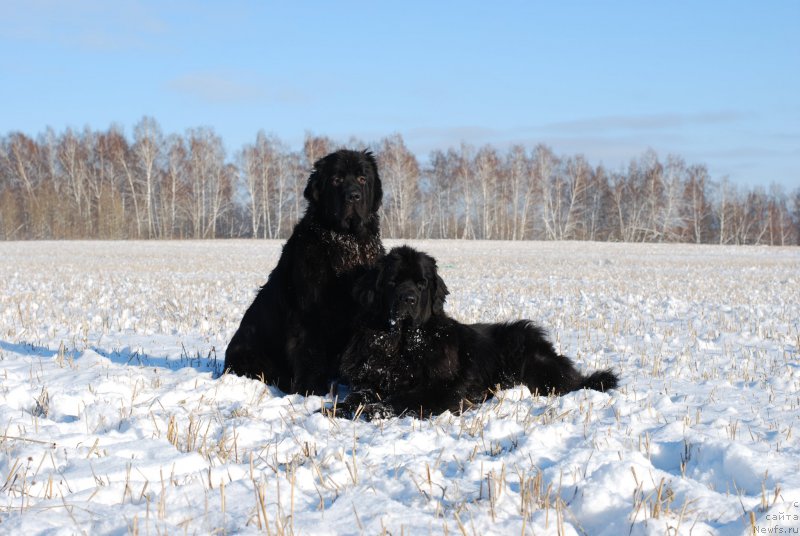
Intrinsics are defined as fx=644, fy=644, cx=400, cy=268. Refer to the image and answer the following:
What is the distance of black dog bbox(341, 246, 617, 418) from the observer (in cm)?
403

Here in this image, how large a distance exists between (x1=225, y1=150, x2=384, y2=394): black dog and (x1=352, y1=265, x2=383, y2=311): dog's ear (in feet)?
1.34

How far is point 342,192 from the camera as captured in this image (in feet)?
15.9

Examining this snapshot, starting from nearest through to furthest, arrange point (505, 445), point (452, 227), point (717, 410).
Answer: point (505, 445) → point (717, 410) → point (452, 227)

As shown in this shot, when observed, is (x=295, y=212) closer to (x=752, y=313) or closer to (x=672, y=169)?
(x=672, y=169)

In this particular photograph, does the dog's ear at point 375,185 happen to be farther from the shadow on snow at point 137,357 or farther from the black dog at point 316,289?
the shadow on snow at point 137,357

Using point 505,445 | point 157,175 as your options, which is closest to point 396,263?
point 505,445

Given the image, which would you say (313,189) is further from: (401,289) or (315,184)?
(401,289)

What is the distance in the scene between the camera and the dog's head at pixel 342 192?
15.9 feet

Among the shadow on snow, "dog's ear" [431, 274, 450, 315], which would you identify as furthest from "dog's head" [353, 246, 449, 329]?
the shadow on snow

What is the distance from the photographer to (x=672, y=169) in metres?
56.7

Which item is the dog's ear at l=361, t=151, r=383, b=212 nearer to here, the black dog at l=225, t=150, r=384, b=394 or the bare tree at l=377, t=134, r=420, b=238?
the black dog at l=225, t=150, r=384, b=394

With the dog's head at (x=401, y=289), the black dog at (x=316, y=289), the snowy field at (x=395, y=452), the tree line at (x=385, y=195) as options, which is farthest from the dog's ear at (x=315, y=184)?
the tree line at (x=385, y=195)

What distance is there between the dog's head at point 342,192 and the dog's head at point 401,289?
27.4 inches

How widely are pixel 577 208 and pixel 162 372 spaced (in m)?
56.3
